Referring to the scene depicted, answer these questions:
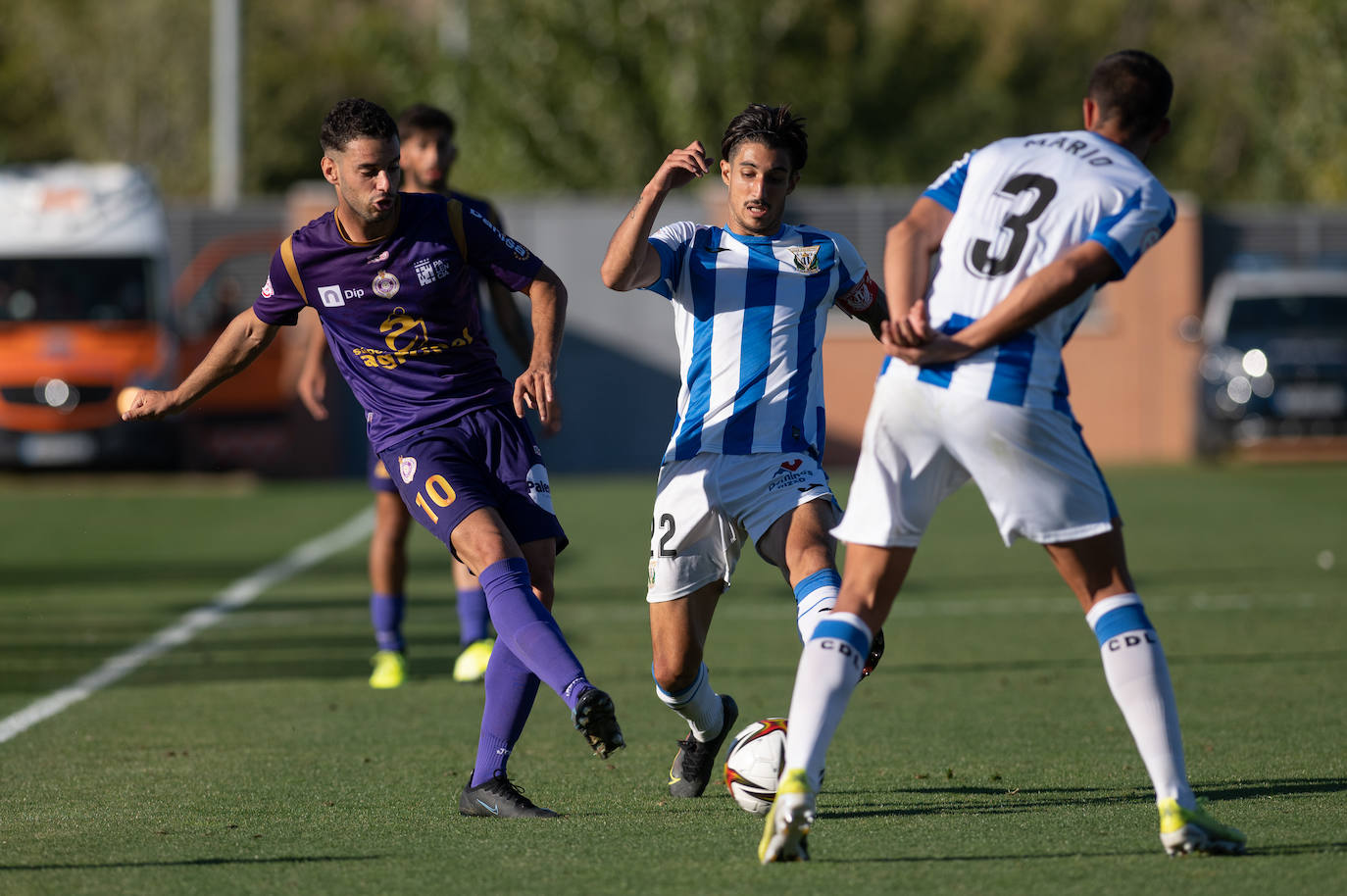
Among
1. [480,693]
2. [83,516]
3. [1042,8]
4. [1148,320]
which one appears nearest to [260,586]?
[480,693]

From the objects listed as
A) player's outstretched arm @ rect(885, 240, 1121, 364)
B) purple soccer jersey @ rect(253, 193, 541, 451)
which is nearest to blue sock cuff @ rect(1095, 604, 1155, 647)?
player's outstretched arm @ rect(885, 240, 1121, 364)

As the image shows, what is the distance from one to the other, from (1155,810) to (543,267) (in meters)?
2.48

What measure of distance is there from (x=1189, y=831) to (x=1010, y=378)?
3.93 ft

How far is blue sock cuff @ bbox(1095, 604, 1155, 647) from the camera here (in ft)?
15.6

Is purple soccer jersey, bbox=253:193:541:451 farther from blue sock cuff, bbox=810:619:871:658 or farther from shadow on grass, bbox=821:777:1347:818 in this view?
shadow on grass, bbox=821:777:1347:818

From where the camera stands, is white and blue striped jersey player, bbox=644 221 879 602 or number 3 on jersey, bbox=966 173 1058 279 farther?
white and blue striped jersey player, bbox=644 221 879 602

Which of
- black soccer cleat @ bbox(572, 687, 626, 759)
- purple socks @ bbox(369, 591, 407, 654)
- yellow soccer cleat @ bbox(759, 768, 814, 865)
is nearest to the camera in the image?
yellow soccer cleat @ bbox(759, 768, 814, 865)

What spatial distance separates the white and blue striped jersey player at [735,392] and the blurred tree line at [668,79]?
22947 mm

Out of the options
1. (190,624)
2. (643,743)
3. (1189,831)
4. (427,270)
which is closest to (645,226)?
(427,270)

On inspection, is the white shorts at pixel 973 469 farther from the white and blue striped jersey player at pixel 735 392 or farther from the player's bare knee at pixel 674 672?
the player's bare knee at pixel 674 672

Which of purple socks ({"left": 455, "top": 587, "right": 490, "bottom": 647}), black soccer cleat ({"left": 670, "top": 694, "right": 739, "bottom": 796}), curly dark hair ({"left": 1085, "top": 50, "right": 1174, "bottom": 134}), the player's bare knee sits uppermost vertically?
curly dark hair ({"left": 1085, "top": 50, "right": 1174, "bottom": 134})

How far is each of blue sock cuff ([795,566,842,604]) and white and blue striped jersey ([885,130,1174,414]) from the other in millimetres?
844

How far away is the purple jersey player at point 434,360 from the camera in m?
5.61

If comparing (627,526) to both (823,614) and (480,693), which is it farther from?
(823,614)
